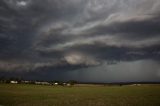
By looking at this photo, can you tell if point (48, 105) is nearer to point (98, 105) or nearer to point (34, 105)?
point (34, 105)

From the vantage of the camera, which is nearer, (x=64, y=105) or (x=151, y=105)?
(x=151, y=105)

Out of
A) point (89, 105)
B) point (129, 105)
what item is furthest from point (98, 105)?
point (129, 105)

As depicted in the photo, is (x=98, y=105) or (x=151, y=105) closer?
(x=151, y=105)

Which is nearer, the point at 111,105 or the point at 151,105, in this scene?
the point at 151,105

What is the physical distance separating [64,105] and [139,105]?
1327 cm

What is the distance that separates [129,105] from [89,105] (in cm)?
709

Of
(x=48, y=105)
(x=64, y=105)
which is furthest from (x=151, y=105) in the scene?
(x=48, y=105)

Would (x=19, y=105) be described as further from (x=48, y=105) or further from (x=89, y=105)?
(x=89, y=105)

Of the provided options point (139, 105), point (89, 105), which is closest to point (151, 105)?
point (139, 105)

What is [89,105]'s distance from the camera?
41.2m

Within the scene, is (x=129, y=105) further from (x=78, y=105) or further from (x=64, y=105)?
(x=64, y=105)

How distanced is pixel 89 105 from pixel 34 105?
32.4ft

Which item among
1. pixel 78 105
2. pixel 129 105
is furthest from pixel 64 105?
pixel 129 105

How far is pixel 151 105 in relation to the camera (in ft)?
127
